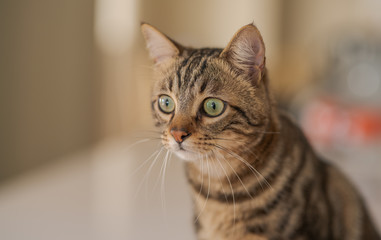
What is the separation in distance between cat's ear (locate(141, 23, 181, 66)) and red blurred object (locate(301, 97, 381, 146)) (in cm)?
143

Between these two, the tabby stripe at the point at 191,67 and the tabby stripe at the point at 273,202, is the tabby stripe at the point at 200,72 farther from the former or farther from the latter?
the tabby stripe at the point at 273,202

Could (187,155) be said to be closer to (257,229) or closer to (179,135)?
(179,135)

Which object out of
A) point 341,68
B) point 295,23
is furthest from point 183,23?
point 295,23

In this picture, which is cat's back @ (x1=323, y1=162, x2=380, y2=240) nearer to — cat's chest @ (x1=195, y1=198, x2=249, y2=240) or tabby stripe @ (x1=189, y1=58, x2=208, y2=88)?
cat's chest @ (x1=195, y1=198, x2=249, y2=240)

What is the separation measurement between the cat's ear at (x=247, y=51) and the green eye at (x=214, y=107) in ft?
0.21

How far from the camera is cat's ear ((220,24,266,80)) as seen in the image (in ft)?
1.71

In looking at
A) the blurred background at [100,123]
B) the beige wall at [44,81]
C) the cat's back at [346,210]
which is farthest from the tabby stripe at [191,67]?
the beige wall at [44,81]

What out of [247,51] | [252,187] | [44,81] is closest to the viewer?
[247,51]

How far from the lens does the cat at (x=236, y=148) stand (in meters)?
0.62

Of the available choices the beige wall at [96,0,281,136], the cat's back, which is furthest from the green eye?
the beige wall at [96,0,281,136]

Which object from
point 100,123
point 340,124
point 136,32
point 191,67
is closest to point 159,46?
point 191,67

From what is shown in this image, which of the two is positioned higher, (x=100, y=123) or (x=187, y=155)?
(x=187, y=155)

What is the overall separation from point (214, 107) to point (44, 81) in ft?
4.21

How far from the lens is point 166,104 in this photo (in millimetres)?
667
